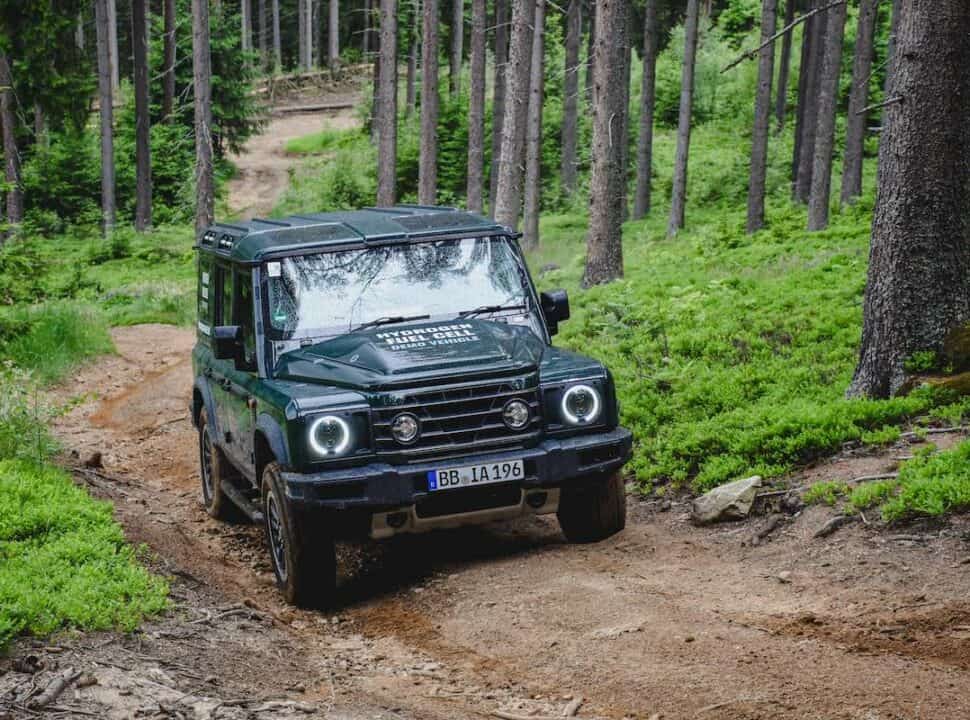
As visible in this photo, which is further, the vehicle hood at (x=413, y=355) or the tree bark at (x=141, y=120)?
the tree bark at (x=141, y=120)

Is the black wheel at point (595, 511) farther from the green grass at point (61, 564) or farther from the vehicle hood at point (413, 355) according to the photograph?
the green grass at point (61, 564)

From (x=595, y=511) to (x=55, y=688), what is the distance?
3755mm

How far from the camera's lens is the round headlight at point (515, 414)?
6805 mm

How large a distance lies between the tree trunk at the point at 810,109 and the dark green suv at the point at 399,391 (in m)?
24.3

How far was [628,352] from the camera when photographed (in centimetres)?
1257

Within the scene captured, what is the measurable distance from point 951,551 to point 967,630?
1.13m

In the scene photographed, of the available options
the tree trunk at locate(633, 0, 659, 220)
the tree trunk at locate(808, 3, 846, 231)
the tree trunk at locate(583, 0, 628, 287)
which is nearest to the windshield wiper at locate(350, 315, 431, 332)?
the tree trunk at locate(583, 0, 628, 287)

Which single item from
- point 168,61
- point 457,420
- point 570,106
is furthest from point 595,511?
point 168,61

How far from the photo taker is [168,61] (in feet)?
132

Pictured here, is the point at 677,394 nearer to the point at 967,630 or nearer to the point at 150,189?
the point at 967,630

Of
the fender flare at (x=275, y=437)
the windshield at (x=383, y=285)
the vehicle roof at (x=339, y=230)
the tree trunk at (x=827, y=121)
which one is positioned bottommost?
the fender flare at (x=275, y=437)

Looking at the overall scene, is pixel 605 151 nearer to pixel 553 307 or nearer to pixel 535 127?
pixel 553 307

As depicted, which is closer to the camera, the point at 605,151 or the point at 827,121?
the point at 605,151

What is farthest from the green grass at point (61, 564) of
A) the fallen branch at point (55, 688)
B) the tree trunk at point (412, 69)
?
the tree trunk at point (412, 69)
